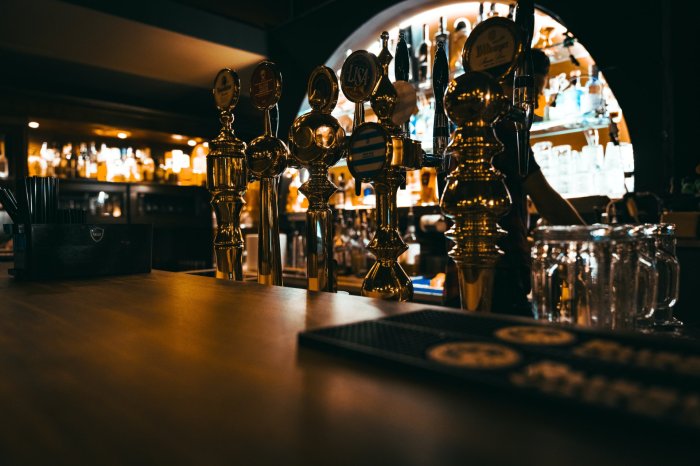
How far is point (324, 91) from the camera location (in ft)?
3.51

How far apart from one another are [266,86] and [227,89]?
6.1 inches

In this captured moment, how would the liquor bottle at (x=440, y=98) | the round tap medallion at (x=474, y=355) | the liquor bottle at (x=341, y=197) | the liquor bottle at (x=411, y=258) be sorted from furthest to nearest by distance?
the liquor bottle at (x=341, y=197) < the liquor bottle at (x=411, y=258) < the liquor bottle at (x=440, y=98) < the round tap medallion at (x=474, y=355)

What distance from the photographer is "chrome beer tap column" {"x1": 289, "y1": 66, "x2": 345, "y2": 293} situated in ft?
3.37

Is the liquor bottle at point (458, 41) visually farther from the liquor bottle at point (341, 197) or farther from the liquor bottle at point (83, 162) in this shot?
the liquor bottle at point (83, 162)

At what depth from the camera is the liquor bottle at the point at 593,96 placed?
2.43m

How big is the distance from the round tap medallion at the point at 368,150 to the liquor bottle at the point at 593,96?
195 centimetres

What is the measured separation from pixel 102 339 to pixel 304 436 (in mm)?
362

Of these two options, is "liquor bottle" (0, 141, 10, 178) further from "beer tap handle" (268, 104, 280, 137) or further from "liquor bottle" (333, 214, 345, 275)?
"beer tap handle" (268, 104, 280, 137)

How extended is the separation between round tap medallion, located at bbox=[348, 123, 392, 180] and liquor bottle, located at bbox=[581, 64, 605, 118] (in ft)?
6.41

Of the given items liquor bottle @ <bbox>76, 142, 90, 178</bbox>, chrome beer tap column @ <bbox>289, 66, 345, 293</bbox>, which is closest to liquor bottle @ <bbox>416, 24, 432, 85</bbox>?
chrome beer tap column @ <bbox>289, 66, 345, 293</bbox>

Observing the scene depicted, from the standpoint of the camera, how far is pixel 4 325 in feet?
2.13

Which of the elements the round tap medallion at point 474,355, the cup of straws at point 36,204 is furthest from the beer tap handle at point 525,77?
the cup of straws at point 36,204

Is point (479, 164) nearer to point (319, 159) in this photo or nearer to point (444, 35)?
point (319, 159)

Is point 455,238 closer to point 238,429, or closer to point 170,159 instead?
point 238,429
